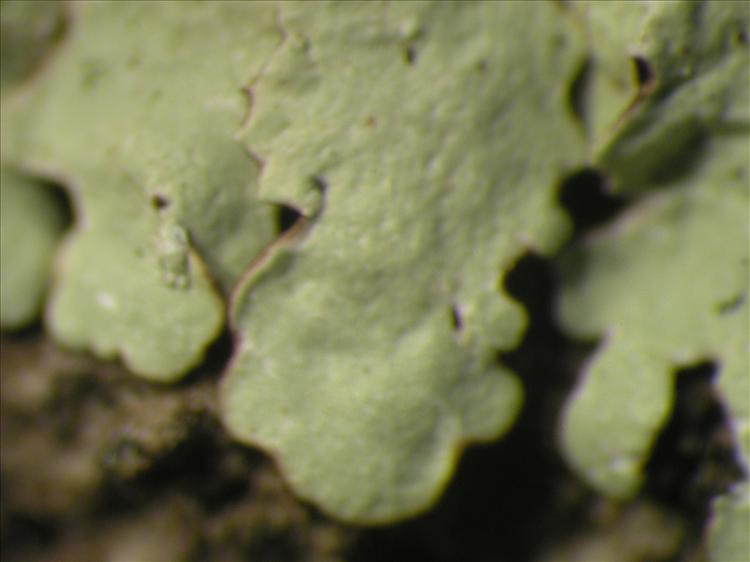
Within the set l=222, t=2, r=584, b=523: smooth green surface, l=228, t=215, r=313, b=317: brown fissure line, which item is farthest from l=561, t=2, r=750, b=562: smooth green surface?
l=228, t=215, r=313, b=317: brown fissure line

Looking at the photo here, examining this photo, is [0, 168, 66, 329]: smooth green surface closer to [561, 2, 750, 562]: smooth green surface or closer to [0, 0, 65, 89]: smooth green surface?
[0, 0, 65, 89]: smooth green surface

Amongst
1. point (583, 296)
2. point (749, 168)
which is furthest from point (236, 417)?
point (749, 168)

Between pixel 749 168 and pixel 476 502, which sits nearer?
pixel 749 168

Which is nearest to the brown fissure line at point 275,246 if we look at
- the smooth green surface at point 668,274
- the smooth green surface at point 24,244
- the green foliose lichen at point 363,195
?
the green foliose lichen at point 363,195

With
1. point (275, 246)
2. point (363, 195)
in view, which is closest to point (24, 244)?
point (275, 246)

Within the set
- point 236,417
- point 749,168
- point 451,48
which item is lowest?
point 236,417

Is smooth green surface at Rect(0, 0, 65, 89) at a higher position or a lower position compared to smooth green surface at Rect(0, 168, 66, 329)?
higher

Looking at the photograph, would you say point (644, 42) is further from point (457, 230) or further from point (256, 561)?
point (256, 561)
